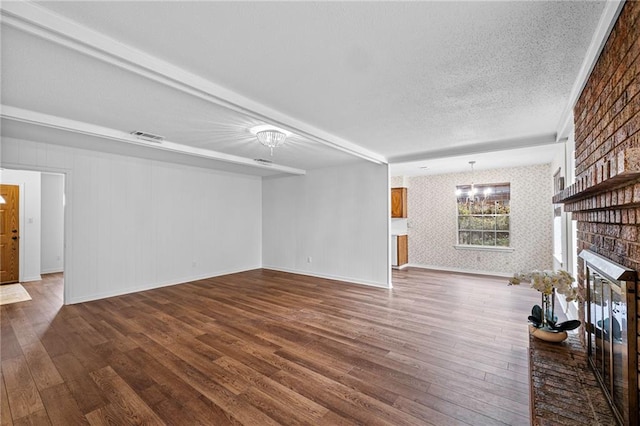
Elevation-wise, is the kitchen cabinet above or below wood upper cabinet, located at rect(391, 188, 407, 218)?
below

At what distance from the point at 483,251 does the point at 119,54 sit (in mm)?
7382

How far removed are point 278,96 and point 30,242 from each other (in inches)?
285

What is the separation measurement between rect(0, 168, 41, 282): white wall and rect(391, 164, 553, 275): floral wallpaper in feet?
29.4

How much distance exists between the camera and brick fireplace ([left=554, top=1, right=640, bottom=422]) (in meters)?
1.23

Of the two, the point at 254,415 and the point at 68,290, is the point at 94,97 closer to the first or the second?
the point at 254,415

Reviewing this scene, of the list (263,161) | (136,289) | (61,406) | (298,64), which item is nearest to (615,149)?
(298,64)

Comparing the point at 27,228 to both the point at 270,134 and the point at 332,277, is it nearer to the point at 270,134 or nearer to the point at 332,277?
the point at 270,134

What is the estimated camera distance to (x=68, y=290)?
4441 mm

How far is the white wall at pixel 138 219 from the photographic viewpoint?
4488 millimetres

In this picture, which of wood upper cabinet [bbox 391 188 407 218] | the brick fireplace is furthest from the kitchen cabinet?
the brick fireplace

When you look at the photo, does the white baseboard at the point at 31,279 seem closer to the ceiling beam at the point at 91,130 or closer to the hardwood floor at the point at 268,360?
the hardwood floor at the point at 268,360

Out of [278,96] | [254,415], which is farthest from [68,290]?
[278,96]

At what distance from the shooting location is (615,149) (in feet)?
5.01

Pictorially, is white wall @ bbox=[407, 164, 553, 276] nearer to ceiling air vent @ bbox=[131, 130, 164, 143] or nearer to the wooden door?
ceiling air vent @ bbox=[131, 130, 164, 143]
